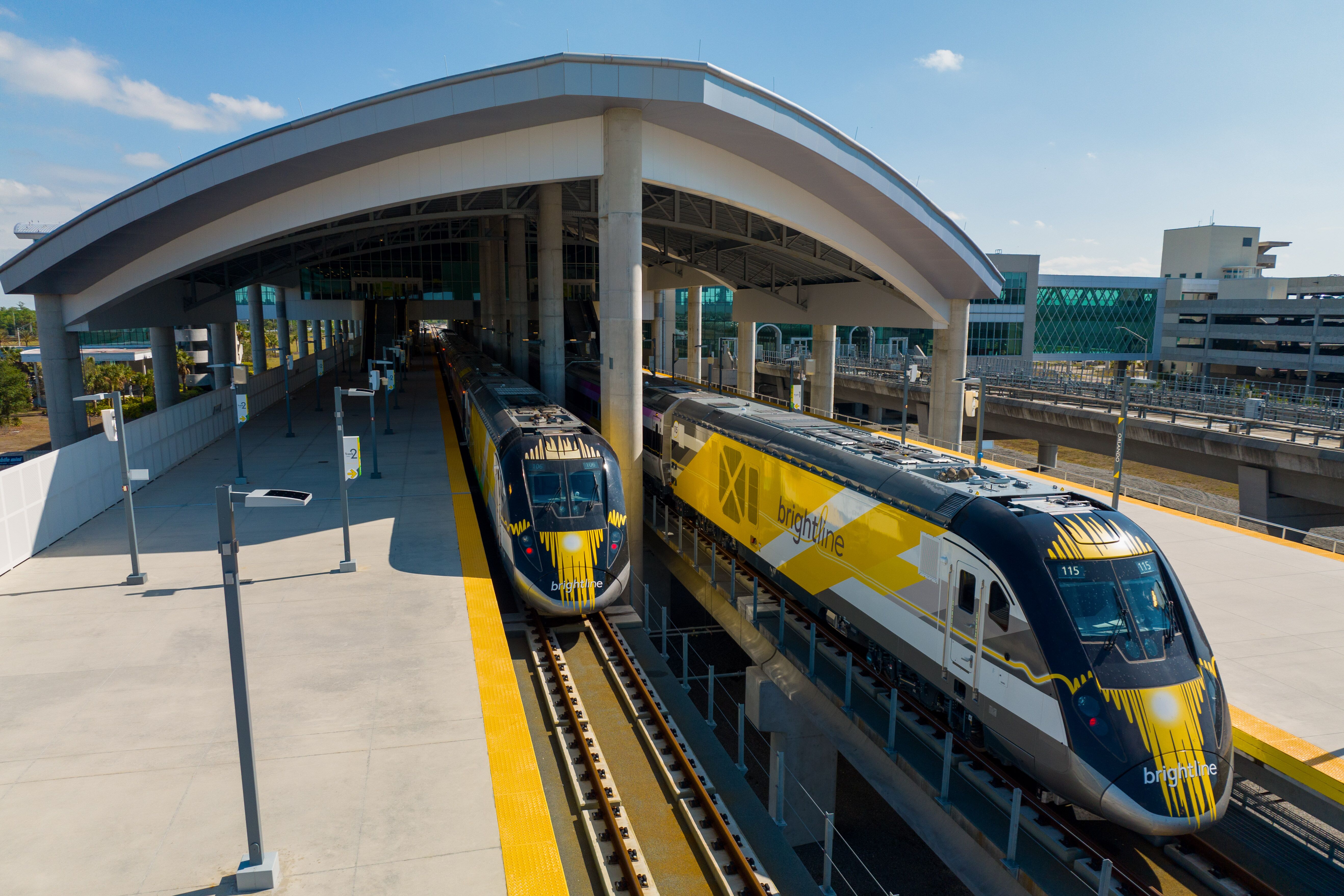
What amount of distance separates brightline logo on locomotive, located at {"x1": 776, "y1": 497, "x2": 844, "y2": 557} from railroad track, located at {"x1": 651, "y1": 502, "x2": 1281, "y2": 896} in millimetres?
1676

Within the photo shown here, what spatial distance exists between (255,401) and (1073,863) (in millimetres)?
40063

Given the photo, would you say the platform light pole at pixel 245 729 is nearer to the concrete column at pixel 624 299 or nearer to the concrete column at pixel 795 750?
the concrete column at pixel 795 750

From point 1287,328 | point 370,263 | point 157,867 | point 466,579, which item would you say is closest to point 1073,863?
point 157,867

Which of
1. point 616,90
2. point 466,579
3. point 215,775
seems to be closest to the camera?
point 215,775

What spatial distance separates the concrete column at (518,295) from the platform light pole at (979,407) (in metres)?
21.0

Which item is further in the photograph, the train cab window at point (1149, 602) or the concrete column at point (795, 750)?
the concrete column at point (795, 750)

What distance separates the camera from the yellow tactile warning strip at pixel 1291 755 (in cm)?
912

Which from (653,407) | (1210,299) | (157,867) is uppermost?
(1210,299)

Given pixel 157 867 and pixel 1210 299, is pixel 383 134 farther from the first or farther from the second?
pixel 1210 299

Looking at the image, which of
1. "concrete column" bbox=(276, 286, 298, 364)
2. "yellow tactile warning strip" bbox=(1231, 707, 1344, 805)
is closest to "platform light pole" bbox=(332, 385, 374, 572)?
"yellow tactile warning strip" bbox=(1231, 707, 1344, 805)

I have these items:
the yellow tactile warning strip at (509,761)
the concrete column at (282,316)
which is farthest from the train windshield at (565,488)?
the concrete column at (282,316)

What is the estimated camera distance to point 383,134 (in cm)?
2127

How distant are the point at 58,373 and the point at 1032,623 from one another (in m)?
29.6

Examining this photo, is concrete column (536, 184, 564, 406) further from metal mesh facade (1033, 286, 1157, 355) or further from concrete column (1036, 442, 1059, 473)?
metal mesh facade (1033, 286, 1157, 355)
